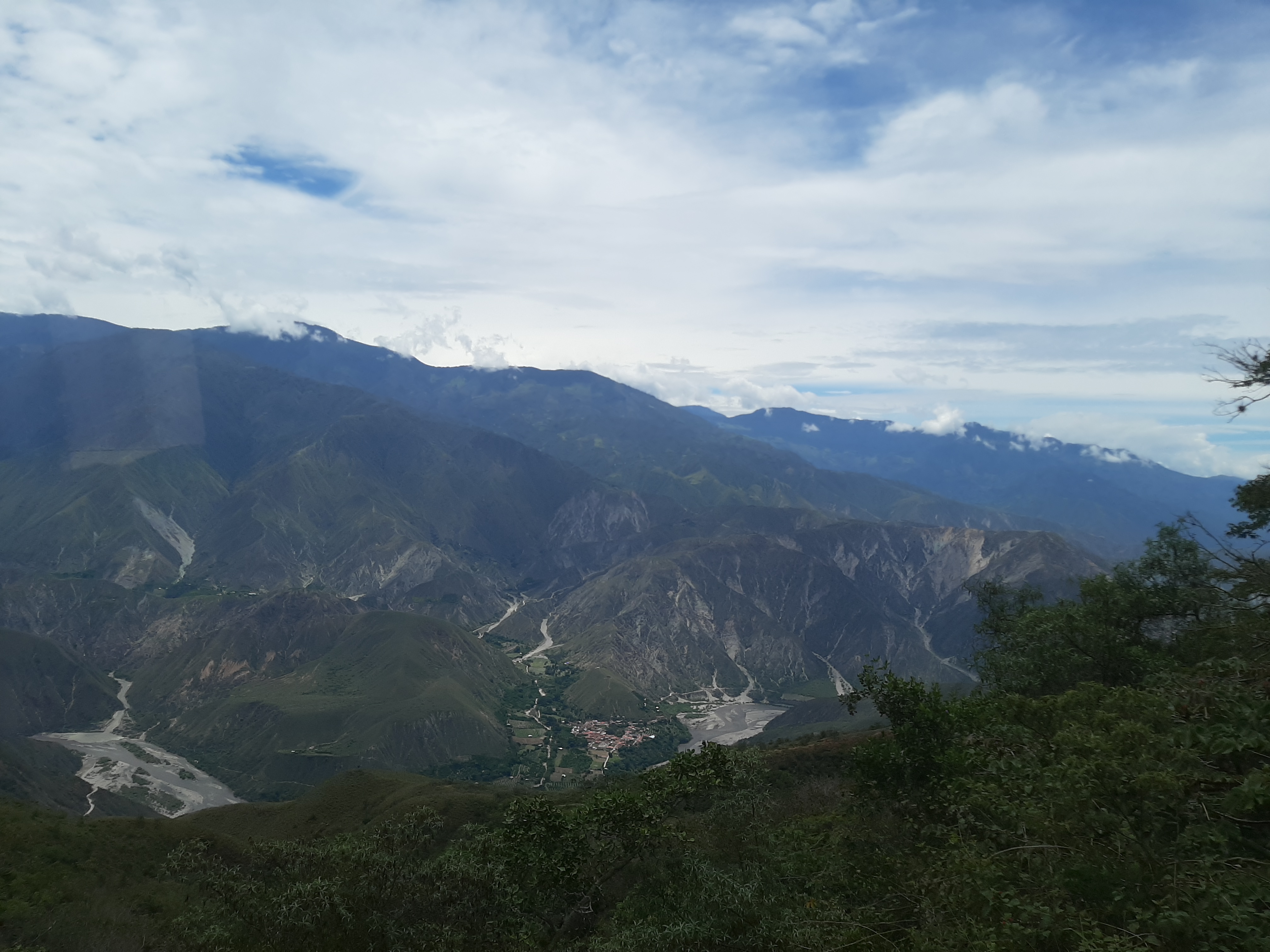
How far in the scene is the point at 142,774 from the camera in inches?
4983

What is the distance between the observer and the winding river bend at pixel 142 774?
116750 mm

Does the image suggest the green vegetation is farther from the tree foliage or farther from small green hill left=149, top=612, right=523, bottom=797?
small green hill left=149, top=612, right=523, bottom=797

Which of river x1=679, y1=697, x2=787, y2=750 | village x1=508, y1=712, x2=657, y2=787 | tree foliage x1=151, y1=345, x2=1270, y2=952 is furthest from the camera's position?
river x1=679, y1=697, x2=787, y2=750

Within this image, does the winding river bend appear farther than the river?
No

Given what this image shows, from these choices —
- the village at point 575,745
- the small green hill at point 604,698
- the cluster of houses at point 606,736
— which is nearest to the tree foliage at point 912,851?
the village at point 575,745

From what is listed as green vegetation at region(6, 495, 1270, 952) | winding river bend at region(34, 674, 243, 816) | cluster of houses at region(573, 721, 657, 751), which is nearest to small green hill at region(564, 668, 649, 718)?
cluster of houses at region(573, 721, 657, 751)

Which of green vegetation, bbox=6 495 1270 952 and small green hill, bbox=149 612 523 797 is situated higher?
green vegetation, bbox=6 495 1270 952

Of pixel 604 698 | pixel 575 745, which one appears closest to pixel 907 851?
pixel 575 745

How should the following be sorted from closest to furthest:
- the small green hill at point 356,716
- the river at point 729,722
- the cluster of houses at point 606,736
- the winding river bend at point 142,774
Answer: the winding river bend at point 142,774 → the small green hill at point 356,716 → the cluster of houses at point 606,736 → the river at point 729,722

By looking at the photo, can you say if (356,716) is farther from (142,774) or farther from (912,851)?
(912,851)

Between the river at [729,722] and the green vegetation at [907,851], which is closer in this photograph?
the green vegetation at [907,851]

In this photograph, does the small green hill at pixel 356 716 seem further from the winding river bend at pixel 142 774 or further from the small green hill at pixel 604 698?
the small green hill at pixel 604 698

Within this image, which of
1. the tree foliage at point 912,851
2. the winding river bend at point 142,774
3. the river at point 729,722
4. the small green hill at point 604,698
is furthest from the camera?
the small green hill at point 604,698

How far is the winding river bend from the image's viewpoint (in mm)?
116750
